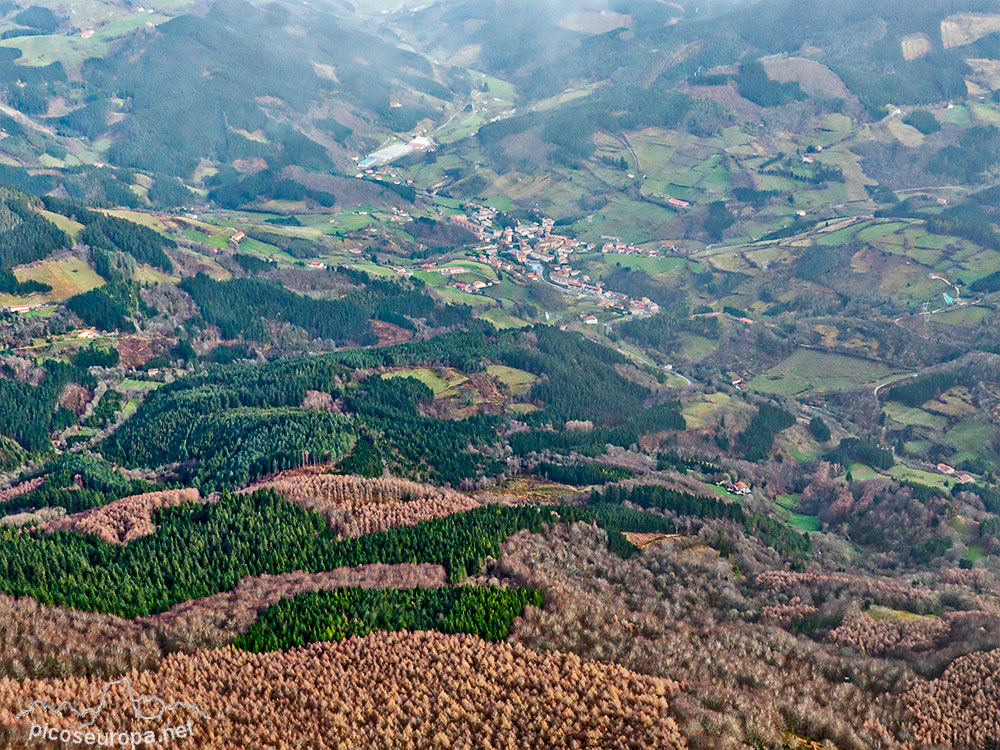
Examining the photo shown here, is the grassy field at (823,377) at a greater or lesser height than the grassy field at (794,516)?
lesser

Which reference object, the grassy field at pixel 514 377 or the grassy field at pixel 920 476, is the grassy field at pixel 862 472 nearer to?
the grassy field at pixel 920 476

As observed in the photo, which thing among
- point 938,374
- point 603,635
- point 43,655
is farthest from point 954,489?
point 43,655

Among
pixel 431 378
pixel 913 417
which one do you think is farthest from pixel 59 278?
pixel 913 417

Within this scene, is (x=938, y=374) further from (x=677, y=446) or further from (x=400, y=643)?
(x=400, y=643)

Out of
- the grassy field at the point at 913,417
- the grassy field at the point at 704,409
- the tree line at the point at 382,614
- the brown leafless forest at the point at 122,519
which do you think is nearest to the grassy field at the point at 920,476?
the grassy field at the point at 913,417

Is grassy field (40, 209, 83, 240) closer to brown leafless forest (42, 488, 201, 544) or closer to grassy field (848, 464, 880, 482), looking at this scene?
brown leafless forest (42, 488, 201, 544)

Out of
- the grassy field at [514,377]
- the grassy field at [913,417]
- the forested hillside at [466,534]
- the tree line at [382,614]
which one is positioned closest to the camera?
the forested hillside at [466,534]

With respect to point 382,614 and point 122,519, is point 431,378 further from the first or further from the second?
point 382,614

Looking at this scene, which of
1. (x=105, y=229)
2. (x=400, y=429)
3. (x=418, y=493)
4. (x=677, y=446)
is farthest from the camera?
(x=105, y=229)

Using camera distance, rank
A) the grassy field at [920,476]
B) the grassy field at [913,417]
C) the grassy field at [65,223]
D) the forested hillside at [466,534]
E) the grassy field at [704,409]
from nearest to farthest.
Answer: the forested hillside at [466,534] < the grassy field at [920,476] < the grassy field at [704,409] < the grassy field at [913,417] < the grassy field at [65,223]
